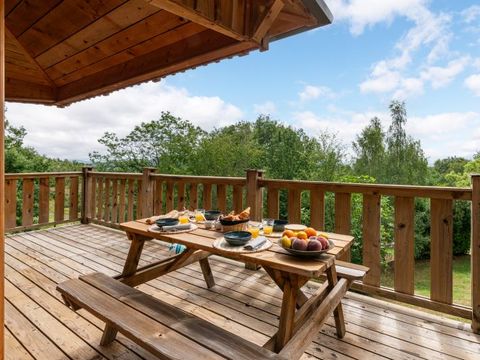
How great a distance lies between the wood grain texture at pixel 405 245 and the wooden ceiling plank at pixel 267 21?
174cm

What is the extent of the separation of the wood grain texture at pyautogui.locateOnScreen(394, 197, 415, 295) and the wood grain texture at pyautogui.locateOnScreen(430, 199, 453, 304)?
138mm

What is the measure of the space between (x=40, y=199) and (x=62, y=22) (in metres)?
3.34

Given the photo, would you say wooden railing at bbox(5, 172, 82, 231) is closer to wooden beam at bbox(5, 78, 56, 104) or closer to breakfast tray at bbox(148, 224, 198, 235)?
wooden beam at bbox(5, 78, 56, 104)

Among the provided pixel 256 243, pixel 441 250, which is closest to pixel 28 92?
pixel 256 243

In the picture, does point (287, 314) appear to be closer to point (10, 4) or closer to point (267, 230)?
point (267, 230)

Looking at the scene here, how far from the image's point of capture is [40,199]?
469cm

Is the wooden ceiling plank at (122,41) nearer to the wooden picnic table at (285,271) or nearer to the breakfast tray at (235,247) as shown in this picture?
the wooden picnic table at (285,271)

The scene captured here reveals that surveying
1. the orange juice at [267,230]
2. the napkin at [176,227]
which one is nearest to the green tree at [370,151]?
the orange juice at [267,230]

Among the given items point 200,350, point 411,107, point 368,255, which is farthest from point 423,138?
point 200,350

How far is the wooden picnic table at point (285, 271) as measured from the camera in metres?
1.28

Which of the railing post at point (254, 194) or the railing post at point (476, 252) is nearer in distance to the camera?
the railing post at point (476, 252)

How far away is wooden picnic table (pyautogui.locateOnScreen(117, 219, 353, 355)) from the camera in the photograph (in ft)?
4.20

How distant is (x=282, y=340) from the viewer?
127 cm

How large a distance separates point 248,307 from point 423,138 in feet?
52.1
